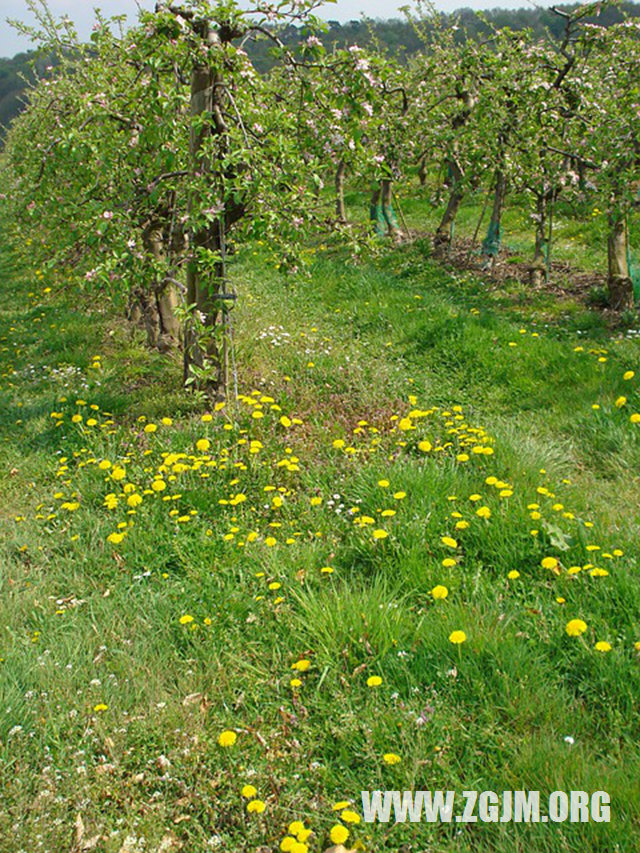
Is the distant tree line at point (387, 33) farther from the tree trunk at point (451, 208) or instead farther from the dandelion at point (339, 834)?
the dandelion at point (339, 834)

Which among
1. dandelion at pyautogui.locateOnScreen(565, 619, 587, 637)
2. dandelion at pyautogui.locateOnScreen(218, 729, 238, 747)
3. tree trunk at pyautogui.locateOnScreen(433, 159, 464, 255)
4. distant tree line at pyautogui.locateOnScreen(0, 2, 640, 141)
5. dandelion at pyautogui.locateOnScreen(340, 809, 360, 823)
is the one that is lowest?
dandelion at pyautogui.locateOnScreen(340, 809, 360, 823)

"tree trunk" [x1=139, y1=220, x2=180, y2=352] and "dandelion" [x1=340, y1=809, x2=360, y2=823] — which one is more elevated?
"tree trunk" [x1=139, y1=220, x2=180, y2=352]

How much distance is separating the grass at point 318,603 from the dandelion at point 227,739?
57 mm

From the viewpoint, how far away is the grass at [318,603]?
2.20 meters

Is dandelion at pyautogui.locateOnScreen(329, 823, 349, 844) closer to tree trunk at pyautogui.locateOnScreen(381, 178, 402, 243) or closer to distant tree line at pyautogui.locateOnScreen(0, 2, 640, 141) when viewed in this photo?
distant tree line at pyautogui.locateOnScreen(0, 2, 640, 141)

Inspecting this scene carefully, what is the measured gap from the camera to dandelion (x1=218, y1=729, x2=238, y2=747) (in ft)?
7.61

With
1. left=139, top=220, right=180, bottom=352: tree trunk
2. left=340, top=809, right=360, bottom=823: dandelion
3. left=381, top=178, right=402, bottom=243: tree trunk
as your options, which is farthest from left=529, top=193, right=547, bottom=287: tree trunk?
left=340, top=809, right=360, bottom=823: dandelion

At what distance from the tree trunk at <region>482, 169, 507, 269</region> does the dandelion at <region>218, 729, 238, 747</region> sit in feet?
26.6

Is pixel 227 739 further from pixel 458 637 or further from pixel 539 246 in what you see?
pixel 539 246

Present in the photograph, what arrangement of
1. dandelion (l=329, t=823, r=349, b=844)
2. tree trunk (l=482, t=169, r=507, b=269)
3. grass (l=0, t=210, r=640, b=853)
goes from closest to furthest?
dandelion (l=329, t=823, r=349, b=844), grass (l=0, t=210, r=640, b=853), tree trunk (l=482, t=169, r=507, b=269)

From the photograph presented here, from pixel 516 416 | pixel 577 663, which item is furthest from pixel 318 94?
pixel 577 663

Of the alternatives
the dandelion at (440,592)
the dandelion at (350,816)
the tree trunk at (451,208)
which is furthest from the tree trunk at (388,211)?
the dandelion at (350,816)

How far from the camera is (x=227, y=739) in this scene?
2.33 meters

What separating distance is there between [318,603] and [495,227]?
790 cm
